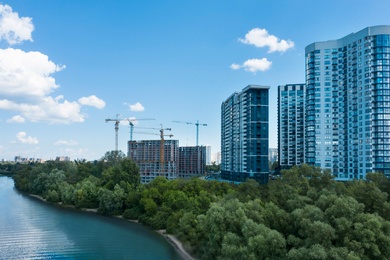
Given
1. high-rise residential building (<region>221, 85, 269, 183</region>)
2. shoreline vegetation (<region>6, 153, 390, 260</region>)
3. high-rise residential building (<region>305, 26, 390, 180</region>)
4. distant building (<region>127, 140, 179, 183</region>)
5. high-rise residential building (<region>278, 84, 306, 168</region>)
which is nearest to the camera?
shoreline vegetation (<region>6, 153, 390, 260</region>)

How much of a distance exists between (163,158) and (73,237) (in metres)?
39.5

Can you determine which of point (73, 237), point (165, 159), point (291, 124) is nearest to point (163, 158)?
point (165, 159)

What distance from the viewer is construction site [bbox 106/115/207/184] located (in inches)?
2235

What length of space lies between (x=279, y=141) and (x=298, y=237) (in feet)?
138

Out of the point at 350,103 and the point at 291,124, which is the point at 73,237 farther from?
the point at 291,124

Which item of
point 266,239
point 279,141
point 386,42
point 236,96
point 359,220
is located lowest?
point 266,239

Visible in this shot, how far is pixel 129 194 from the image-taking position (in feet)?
100

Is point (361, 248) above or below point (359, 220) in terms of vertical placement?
below

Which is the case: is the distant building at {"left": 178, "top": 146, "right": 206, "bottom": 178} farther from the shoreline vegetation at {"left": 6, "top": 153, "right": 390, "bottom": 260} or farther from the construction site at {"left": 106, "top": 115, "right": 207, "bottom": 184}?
the shoreline vegetation at {"left": 6, "top": 153, "right": 390, "bottom": 260}

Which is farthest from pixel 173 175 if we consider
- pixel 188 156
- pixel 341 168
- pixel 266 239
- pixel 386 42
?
pixel 266 239

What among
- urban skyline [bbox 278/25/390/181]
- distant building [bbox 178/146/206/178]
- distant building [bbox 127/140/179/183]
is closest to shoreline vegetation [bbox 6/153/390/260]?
urban skyline [bbox 278/25/390/181]

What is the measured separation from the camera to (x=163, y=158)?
61781 mm

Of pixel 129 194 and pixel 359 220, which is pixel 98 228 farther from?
pixel 359 220

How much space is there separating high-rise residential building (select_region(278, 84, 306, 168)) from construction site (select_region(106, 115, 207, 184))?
1996 cm
